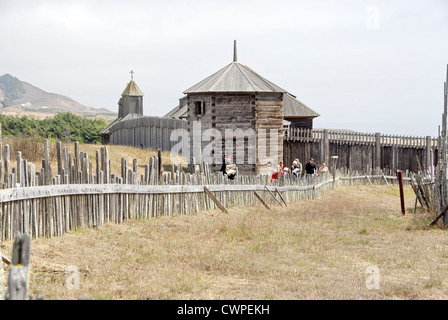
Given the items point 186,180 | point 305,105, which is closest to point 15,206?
point 186,180

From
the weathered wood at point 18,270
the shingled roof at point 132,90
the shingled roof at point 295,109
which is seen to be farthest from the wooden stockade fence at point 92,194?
the shingled roof at point 132,90

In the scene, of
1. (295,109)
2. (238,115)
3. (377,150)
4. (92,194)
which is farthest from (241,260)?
(295,109)

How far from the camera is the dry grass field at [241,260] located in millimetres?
6793

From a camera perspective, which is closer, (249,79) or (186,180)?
(186,180)

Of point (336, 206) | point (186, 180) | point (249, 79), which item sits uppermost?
point (249, 79)

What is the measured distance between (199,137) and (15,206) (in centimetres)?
2056

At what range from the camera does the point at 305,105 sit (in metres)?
39.1

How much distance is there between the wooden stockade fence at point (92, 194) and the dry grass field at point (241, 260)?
0.29 meters

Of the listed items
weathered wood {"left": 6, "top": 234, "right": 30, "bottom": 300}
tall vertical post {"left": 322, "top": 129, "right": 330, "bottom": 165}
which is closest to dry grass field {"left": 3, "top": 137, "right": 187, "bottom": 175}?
tall vertical post {"left": 322, "top": 129, "right": 330, "bottom": 165}

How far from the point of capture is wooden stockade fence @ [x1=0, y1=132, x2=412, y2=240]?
29.0 ft

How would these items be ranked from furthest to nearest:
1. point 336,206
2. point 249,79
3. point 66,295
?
point 249,79, point 336,206, point 66,295

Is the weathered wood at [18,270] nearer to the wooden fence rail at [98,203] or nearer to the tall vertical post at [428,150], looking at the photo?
the wooden fence rail at [98,203]

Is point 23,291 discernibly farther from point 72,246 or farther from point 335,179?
point 335,179

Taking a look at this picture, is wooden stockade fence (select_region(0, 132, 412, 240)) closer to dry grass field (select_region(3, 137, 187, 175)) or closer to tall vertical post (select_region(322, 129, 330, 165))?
dry grass field (select_region(3, 137, 187, 175))
